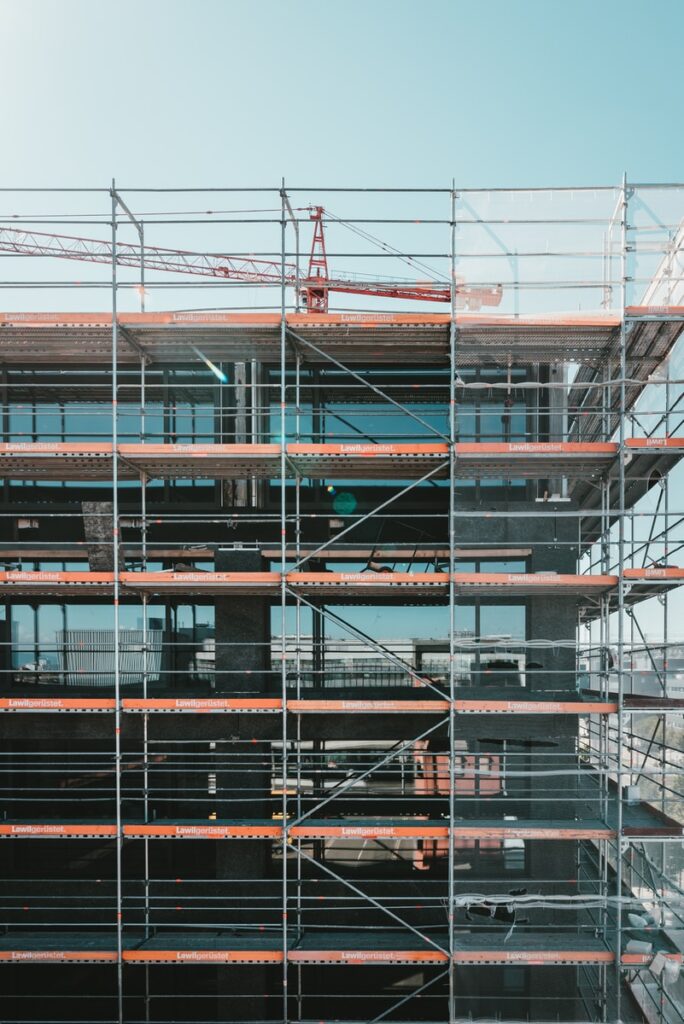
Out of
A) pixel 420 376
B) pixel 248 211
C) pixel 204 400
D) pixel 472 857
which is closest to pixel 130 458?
pixel 204 400

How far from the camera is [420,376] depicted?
11.1 m

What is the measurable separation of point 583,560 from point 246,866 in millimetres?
7632

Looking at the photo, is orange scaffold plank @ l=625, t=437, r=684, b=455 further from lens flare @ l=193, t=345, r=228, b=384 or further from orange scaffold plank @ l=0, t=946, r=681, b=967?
orange scaffold plank @ l=0, t=946, r=681, b=967

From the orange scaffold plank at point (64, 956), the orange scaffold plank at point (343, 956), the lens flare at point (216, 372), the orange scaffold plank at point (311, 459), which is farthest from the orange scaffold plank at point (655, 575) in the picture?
the orange scaffold plank at point (64, 956)

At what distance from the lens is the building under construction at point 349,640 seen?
938cm

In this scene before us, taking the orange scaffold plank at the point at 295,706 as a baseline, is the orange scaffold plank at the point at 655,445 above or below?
above

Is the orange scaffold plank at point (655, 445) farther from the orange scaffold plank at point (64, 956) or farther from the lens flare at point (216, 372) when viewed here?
the orange scaffold plank at point (64, 956)

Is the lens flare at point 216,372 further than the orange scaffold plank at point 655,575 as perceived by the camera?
Yes

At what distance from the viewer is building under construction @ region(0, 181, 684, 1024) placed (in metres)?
9.38

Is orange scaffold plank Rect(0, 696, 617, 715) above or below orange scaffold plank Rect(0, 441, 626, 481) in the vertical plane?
below

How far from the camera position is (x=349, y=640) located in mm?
10703

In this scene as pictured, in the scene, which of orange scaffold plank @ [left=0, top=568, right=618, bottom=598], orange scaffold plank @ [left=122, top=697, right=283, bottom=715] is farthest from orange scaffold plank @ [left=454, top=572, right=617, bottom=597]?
orange scaffold plank @ [left=122, top=697, right=283, bottom=715]

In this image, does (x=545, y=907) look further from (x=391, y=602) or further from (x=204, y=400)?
(x=204, y=400)

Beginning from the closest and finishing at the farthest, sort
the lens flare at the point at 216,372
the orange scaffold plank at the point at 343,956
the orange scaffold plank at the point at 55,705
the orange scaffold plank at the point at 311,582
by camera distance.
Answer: the orange scaffold plank at the point at 343,956
the orange scaffold plank at the point at 311,582
the orange scaffold plank at the point at 55,705
the lens flare at the point at 216,372
